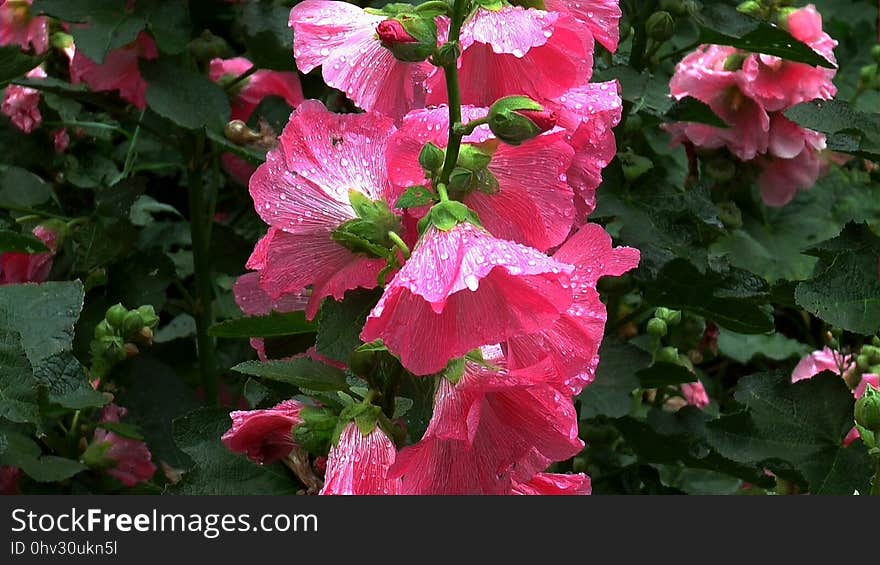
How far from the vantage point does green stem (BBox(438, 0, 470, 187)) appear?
2.51ft

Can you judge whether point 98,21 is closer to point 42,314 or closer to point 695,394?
point 42,314

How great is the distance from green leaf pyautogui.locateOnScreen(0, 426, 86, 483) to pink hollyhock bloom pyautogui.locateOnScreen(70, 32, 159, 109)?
1.52 feet

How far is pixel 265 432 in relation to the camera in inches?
35.4

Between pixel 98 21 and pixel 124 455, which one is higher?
pixel 98 21

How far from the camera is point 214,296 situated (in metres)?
1.88

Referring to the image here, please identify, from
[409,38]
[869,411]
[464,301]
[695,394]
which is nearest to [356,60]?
[409,38]

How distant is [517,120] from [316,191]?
0.18m

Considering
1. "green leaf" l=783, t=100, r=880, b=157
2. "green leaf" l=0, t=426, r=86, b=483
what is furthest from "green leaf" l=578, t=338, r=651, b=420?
"green leaf" l=0, t=426, r=86, b=483

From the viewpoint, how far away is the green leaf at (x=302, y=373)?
0.85 metres

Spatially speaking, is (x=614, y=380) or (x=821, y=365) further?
(x=821, y=365)

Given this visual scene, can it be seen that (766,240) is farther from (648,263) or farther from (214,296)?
(214,296)

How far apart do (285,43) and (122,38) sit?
19 centimetres

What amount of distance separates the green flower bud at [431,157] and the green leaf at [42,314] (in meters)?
0.41

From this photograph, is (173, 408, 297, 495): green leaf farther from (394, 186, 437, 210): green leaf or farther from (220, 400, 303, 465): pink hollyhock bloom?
(394, 186, 437, 210): green leaf
